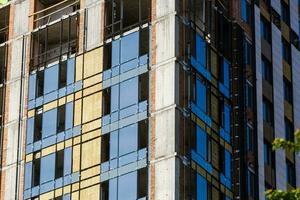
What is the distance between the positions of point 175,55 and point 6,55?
14676 millimetres

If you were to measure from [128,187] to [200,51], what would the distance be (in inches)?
373

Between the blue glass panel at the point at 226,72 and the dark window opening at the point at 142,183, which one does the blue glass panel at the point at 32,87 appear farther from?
the blue glass panel at the point at 226,72

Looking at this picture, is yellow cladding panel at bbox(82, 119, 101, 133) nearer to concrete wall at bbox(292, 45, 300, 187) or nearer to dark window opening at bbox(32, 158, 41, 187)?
dark window opening at bbox(32, 158, 41, 187)

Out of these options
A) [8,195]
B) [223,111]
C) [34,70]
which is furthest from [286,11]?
[8,195]

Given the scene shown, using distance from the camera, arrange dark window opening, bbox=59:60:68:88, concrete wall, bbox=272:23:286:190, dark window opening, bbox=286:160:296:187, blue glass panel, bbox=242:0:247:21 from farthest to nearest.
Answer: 1. blue glass panel, bbox=242:0:247:21
2. dark window opening, bbox=286:160:296:187
3. dark window opening, bbox=59:60:68:88
4. concrete wall, bbox=272:23:286:190

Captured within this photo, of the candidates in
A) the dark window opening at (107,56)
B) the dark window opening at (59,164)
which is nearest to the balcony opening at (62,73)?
the dark window opening at (107,56)

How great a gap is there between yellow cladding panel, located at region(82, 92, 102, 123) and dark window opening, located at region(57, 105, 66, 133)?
1.68 metres

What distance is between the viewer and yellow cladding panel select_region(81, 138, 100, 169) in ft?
219

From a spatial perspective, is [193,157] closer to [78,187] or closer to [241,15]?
[78,187]

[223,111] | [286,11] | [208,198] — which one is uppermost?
[286,11]

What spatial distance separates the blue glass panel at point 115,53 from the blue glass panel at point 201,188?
853cm

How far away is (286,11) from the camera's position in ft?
258

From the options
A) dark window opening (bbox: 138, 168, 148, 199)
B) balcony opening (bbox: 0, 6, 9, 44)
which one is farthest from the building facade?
balcony opening (bbox: 0, 6, 9, 44)

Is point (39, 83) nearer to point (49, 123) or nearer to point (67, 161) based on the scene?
point (49, 123)
